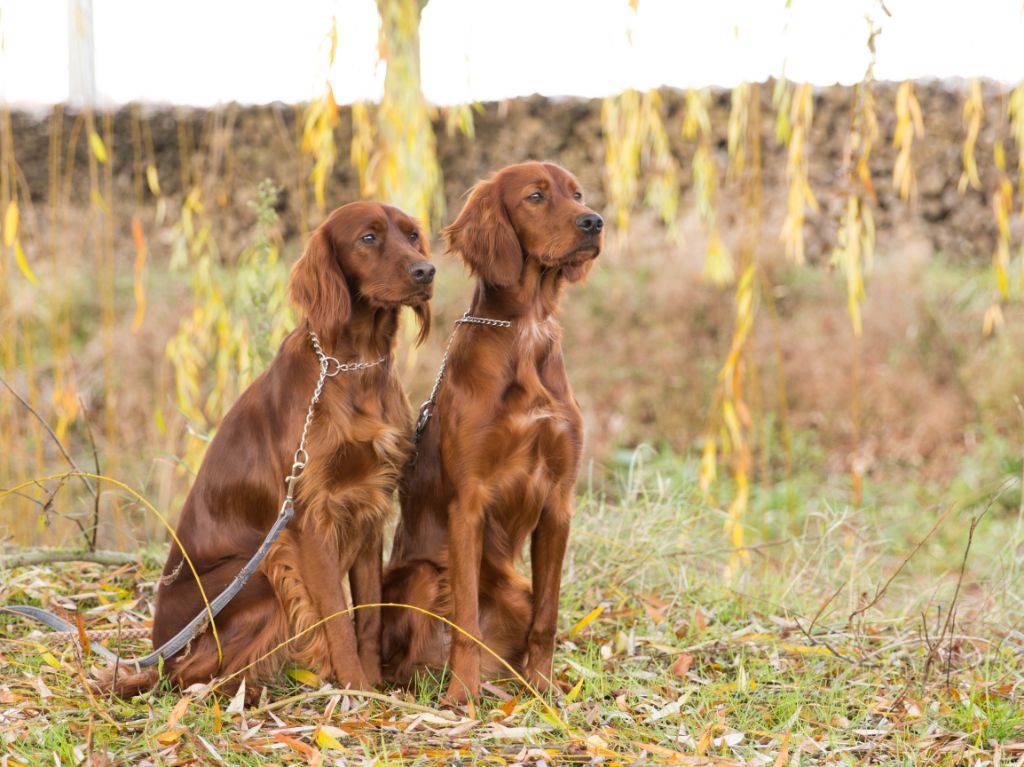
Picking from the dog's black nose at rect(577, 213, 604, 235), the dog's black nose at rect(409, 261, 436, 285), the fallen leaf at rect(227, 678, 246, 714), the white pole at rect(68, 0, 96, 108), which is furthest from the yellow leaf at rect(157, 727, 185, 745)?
the white pole at rect(68, 0, 96, 108)

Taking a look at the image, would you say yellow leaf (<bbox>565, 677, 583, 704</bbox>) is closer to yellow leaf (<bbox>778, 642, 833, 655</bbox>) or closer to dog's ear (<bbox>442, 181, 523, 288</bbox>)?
yellow leaf (<bbox>778, 642, 833, 655</bbox>)

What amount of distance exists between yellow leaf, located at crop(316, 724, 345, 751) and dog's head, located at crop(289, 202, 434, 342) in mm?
949

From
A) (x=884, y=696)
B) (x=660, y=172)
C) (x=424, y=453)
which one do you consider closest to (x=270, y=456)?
(x=424, y=453)

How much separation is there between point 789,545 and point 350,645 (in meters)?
2.32

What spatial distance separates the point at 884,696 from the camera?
108 inches

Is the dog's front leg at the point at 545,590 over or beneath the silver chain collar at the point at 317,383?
beneath

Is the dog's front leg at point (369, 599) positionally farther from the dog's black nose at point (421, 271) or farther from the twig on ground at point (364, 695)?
the dog's black nose at point (421, 271)

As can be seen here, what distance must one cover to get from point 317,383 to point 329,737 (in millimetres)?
837

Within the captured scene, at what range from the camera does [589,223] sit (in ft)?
8.27

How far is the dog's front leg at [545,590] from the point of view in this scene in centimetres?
271

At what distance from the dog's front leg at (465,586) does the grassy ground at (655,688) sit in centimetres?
8

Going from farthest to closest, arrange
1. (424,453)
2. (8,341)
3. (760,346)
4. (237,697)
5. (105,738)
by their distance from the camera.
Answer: (760,346) → (8,341) → (424,453) → (237,697) → (105,738)

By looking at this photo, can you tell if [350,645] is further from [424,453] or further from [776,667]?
[776,667]

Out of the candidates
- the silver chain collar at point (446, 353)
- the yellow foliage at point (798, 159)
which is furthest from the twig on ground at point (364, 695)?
the yellow foliage at point (798, 159)
